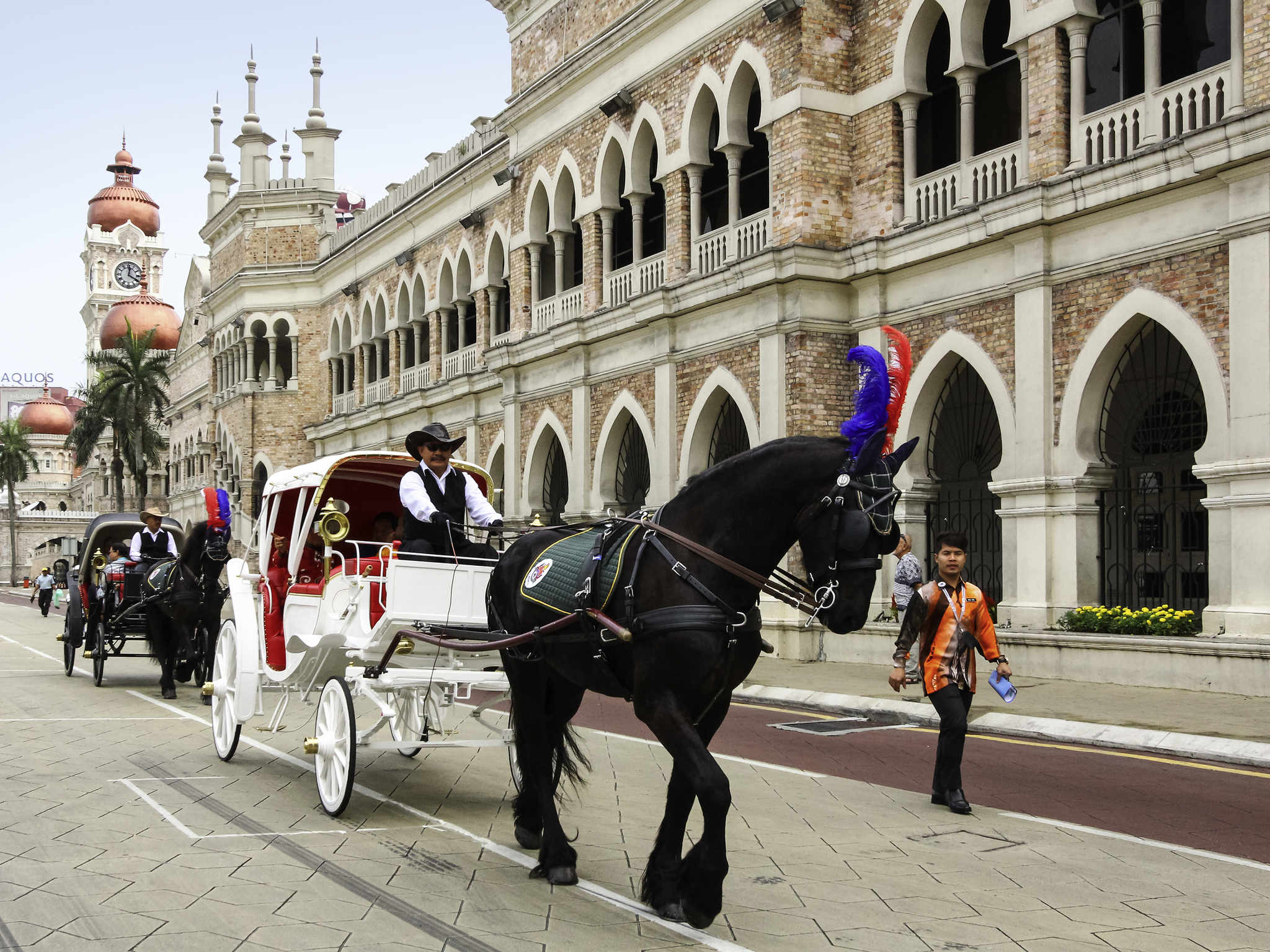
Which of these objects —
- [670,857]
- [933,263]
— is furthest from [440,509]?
[933,263]

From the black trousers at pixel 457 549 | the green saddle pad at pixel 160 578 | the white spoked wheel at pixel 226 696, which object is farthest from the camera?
the green saddle pad at pixel 160 578

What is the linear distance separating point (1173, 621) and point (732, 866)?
9.72 metres

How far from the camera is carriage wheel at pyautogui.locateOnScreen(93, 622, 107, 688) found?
54.0ft

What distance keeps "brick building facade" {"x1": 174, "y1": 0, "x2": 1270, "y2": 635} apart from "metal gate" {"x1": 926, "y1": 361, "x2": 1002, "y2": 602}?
53 mm

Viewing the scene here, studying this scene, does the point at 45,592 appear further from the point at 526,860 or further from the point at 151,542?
the point at 526,860

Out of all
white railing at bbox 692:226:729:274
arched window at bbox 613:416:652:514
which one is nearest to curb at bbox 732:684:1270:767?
white railing at bbox 692:226:729:274

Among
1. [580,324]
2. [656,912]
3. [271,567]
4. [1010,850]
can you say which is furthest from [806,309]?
[656,912]

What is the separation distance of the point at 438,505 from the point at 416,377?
29046 mm

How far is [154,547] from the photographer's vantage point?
681 inches

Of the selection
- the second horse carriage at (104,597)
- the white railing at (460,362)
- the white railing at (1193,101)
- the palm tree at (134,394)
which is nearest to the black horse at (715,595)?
the white railing at (1193,101)

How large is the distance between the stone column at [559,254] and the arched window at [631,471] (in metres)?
4.02

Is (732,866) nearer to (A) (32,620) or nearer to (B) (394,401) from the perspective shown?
(B) (394,401)

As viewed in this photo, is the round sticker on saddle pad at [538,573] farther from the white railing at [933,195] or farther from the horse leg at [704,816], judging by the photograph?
the white railing at [933,195]

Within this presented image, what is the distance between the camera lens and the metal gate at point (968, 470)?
18891 millimetres
